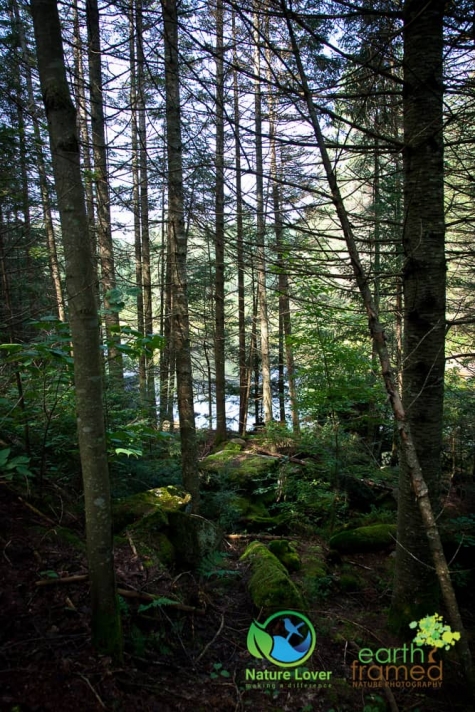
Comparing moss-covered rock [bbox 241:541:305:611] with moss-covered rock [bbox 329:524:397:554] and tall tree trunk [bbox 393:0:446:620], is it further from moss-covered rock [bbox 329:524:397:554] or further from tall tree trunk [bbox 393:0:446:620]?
moss-covered rock [bbox 329:524:397:554]

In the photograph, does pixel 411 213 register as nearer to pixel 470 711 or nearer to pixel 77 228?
pixel 77 228

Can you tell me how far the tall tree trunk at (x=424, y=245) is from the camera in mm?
2895

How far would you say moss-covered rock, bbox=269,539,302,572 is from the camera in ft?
15.7

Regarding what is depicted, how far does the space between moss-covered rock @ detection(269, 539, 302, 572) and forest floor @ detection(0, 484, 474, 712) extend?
88cm

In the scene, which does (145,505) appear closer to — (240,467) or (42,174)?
(240,467)

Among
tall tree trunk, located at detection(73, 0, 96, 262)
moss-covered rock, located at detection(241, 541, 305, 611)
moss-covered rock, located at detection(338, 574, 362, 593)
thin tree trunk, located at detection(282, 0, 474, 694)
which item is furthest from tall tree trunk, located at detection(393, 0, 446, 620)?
tall tree trunk, located at detection(73, 0, 96, 262)

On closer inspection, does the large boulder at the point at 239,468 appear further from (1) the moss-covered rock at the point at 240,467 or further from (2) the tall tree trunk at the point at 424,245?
(2) the tall tree trunk at the point at 424,245

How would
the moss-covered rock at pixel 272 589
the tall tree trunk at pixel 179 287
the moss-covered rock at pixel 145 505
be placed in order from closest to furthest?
the moss-covered rock at pixel 272 589
the moss-covered rock at pixel 145 505
the tall tree trunk at pixel 179 287

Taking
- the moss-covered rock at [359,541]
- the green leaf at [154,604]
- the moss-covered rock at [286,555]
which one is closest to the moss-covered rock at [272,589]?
the moss-covered rock at [286,555]

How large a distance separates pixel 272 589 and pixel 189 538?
3.45ft

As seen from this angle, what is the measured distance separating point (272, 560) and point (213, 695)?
195cm

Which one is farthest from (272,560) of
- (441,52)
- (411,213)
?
(441,52)

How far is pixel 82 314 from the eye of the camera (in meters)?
2.05

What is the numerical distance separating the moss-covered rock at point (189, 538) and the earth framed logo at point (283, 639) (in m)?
1.00
